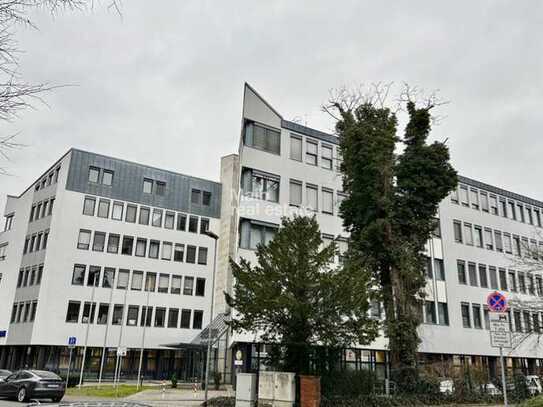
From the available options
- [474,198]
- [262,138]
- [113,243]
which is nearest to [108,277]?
[113,243]

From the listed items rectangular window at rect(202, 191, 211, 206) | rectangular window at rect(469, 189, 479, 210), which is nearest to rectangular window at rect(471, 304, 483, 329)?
rectangular window at rect(469, 189, 479, 210)

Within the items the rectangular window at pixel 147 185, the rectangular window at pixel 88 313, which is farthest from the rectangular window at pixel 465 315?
the rectangular window at pixel 88 313

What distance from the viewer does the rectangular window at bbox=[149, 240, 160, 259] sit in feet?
167

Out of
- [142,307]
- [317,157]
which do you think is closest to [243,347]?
[317,157]

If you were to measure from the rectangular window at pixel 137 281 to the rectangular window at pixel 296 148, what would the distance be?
22605 mm

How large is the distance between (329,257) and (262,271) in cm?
287

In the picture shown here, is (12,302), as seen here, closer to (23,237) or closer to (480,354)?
(23,237)

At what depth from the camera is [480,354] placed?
42.7 meters

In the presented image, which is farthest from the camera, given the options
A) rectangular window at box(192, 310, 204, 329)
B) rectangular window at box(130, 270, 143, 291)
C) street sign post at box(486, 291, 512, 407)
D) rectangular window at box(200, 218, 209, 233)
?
rectangular window at box(200, 218, 209, 233)

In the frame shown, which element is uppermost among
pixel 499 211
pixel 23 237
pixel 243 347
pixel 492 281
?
pixel 499 211

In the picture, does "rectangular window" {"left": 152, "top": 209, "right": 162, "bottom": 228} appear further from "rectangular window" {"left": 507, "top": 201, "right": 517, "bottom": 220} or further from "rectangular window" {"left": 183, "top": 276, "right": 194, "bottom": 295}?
"rectangular window" {"left": 507, "top": 201, "right": 517, "bottom": 220}

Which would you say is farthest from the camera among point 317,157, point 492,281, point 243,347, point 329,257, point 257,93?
point 492,281

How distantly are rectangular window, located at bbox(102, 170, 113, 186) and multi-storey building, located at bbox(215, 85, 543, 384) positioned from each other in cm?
1272

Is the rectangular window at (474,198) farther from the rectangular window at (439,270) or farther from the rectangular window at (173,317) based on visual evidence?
the rectangular window at (173,317)
